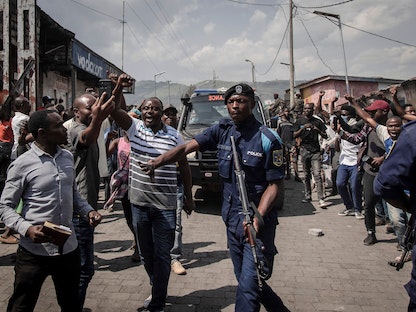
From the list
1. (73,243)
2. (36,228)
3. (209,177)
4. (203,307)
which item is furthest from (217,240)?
(36,228)

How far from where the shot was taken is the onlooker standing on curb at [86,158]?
296 centimetres

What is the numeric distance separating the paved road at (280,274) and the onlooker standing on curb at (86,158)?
76cm

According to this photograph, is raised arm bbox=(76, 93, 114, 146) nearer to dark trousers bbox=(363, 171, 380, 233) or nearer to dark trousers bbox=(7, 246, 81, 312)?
dark trousers bbox=(7, 246, 81, 312)

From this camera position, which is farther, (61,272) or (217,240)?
(217,240)

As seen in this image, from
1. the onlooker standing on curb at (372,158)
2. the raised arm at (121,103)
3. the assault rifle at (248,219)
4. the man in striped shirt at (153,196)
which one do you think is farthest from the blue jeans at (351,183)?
the raised arm at (121,103)

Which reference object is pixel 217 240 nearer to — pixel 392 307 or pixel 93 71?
pixel 392 307

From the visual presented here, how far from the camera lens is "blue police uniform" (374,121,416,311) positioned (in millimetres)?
1887

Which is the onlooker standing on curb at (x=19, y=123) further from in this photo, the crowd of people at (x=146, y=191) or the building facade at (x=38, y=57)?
the crowd of people at (x=146, y=191)

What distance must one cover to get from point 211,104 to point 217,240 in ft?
→ 12.6

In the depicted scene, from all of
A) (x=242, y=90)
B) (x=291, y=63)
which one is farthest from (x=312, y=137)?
(x=291, y=63)

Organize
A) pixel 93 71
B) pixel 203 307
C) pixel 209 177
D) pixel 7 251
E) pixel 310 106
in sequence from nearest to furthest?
pixel 203 307, pixel 7 251, pixel 209 177, pixel 310 106, pixel 93 71

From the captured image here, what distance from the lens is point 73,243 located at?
2.66 meters

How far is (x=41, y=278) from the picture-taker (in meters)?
2.47

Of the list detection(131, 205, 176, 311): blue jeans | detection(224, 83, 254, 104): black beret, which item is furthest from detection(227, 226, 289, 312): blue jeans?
detection(224, 83, 254, 104): black beret
